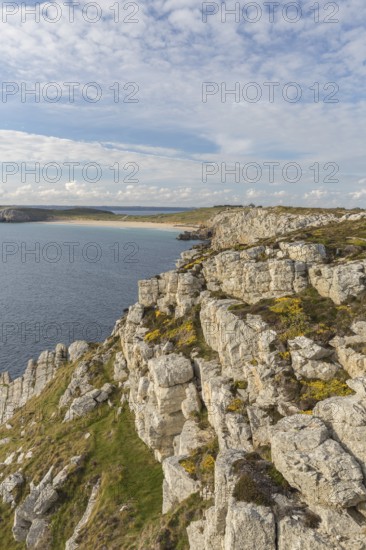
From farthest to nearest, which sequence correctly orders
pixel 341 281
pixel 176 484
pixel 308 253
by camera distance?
pixel 308 253 → pixel 341 281 → pixel 176 484

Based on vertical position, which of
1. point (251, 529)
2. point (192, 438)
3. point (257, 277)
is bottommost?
point (192, 438)

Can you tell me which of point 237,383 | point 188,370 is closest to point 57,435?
point 188,370

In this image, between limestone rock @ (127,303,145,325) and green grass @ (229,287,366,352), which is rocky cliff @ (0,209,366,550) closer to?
green grass @ (229,287,366,352)

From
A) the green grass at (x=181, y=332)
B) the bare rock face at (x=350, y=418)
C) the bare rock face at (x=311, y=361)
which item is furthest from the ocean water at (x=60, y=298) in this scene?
the bare rock face at (x=350, y=418)

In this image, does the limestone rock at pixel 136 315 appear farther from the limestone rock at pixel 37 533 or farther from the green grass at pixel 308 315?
the limestone rock at pixel 37 533

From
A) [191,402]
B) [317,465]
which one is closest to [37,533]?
[191,402]

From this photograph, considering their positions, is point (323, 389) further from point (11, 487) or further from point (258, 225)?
point (258, 225)
